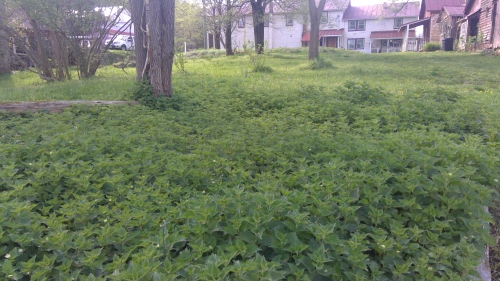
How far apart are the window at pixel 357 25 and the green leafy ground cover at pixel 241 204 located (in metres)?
42.5

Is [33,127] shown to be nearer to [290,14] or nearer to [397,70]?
[397,70]

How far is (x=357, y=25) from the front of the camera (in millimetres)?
44781

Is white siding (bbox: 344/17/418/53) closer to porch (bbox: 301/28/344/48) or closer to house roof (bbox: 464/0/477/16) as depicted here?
porch (bbox: 301/28/344/48)

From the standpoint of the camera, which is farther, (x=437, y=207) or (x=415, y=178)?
(x=415, y=178)

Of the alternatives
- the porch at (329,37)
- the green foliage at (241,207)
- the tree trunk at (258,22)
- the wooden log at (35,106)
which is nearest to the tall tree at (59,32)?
the wooden log at (35,106)

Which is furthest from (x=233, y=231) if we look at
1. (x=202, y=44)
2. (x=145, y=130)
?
(x=202, y=44)

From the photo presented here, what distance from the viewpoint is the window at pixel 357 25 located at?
44.7 m

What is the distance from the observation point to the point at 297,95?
288 inches

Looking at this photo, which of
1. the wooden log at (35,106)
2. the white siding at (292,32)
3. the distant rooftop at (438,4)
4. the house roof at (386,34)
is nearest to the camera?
the wooden log at (35,106)

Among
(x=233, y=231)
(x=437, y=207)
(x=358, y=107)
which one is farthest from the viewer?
(x=358, y=107)

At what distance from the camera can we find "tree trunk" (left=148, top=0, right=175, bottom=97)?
6.56 metres

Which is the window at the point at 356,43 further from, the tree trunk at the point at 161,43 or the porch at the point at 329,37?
the tree trunk at the point at 161,43

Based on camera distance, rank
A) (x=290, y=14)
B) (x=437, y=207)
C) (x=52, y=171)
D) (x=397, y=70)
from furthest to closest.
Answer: (x=290, y=14) → (x=397, y=70) → (x=52, y=171) → (x=437, y=207)

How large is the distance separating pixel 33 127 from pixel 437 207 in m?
4.35
